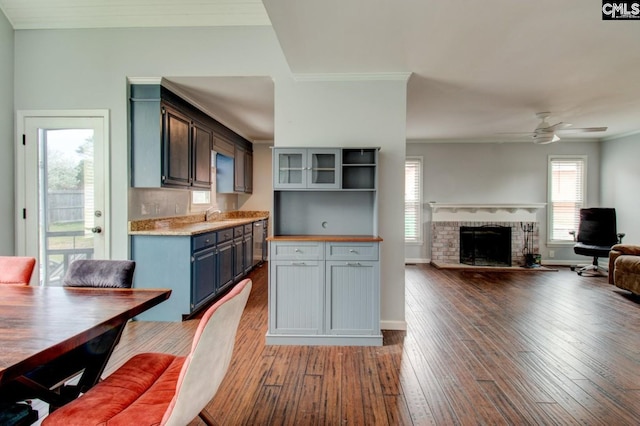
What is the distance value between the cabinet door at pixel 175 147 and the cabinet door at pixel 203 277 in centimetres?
A: 88

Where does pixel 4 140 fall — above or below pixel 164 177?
above

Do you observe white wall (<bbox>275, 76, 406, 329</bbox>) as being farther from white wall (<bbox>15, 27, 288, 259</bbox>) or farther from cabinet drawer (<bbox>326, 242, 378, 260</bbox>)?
white wall (<bbox>15, 27, 288, 259</bbox>)

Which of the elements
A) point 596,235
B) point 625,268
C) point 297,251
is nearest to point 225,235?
point 297,251

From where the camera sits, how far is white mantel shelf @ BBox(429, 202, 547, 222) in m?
6.45

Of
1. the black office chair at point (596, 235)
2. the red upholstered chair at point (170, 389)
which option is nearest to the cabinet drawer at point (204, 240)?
the red upholstered chair at point (170, 389)

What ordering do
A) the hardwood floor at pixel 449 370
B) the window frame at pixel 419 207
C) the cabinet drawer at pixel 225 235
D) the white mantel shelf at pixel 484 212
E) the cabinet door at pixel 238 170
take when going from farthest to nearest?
1. the window frame at pixel 419 207
2. the white mantel shelf at pixel 484 212
3. the cabinet door at pixel 238 170
4. the cabinet drawer at pixel 225 235
5. the hardwood floor at pixel 449 370

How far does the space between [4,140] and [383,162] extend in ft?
12.7

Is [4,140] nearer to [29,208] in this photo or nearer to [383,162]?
[29,208]

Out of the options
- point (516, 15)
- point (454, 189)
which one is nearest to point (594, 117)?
point (454, 189)

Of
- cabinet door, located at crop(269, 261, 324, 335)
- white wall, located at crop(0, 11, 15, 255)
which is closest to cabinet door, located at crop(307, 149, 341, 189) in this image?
cabinet door, located at crop(269, 261, 324, 335)

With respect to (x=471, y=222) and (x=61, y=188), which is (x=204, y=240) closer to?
(x=61, y=188)

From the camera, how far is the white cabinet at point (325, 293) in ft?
9.51

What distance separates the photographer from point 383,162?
3.18 meters

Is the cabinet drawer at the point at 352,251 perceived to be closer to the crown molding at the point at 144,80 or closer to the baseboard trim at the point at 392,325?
the baseboard trim at the point at 392,325
